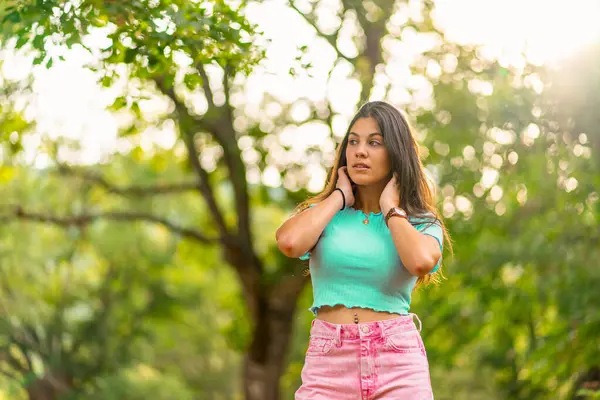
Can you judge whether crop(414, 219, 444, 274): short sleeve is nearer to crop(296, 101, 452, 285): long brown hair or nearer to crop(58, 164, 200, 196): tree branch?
crop(296, 101, 452, 285): long brown hair

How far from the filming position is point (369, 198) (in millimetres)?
3332

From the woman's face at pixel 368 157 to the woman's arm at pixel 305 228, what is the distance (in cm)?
15

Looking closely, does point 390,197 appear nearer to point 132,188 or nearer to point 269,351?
point 269,351

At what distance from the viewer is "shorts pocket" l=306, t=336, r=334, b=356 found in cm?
299

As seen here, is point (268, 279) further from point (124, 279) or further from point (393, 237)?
point (124, 279)

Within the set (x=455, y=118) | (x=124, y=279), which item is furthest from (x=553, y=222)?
(x=124, y=279)

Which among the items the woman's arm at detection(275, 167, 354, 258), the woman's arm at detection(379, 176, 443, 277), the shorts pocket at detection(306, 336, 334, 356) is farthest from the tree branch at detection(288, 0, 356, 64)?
the shorts pocket at detection(306, 336, 334, 356)

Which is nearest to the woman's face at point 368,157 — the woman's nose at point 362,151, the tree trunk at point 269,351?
the woman's nose at point 362,151

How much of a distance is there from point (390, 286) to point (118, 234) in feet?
75.9

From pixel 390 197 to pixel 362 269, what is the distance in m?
0.33

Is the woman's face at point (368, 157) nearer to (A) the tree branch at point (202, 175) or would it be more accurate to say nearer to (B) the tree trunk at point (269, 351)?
(A) the tree branch at point (202, 175)

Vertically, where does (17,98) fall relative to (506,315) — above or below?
above

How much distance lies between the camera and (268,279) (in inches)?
492

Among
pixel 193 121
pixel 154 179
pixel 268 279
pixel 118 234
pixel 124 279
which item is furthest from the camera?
pixel 124 279
